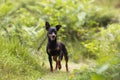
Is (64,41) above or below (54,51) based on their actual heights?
below

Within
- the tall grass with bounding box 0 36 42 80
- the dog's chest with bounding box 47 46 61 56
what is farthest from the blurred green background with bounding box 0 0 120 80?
the dog's chest with bounding box 47 46 61 56

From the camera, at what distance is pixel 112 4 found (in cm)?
2556

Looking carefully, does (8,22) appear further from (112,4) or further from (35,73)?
(112,4)

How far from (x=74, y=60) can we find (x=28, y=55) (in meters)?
3.86

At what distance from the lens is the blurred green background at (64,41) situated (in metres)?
9.76

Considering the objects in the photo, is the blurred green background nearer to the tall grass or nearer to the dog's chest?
the tall grass

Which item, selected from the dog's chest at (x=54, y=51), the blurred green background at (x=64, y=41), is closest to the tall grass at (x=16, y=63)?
the blurred green background at (x=64, y=41)

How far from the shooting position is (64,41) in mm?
16391

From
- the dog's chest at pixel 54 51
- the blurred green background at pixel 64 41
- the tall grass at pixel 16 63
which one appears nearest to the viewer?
the blurred green background at pixel 64 41

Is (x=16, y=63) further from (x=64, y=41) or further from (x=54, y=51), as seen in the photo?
(x=64, y=41)

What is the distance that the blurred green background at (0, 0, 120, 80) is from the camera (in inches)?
384

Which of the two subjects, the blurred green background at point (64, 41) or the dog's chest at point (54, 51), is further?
the dog's chest at point (54, 51)

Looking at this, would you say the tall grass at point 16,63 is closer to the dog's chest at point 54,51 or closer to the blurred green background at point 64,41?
the blurred green background at point 64,41

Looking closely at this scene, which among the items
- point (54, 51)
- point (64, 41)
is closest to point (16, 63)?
point (54, 51)
